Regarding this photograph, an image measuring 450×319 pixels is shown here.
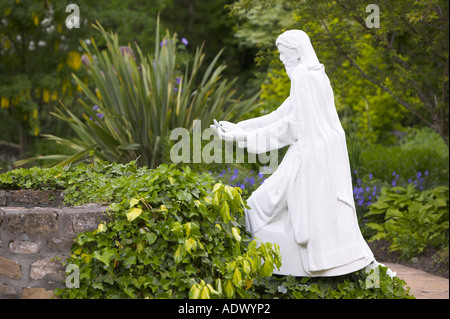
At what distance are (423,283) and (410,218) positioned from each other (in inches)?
52.8

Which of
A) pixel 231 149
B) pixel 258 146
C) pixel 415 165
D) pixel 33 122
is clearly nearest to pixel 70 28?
pixel 33 122

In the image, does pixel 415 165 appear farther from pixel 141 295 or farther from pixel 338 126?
pixel 141 295

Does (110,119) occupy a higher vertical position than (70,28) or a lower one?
lower

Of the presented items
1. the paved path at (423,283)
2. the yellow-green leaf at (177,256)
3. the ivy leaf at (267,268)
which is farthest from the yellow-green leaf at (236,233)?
the paved path at (423,283)

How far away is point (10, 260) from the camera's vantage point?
10.7ft

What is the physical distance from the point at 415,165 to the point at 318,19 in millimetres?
3300

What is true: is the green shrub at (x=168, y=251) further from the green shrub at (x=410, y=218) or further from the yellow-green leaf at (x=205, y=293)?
the green shrub at (x=410, y=218)

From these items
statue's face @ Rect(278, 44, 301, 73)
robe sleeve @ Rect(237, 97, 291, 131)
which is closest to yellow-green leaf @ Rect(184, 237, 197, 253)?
robe sleeve @ Rect(237, 97, 291, 131)

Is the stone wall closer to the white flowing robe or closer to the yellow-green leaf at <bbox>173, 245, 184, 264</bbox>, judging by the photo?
the yellow-green leaf at <bbox>173, 245, 184, 264</bbox>

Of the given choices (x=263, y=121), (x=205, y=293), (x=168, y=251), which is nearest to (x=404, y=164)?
(x=263, y=121)

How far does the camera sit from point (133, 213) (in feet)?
10.3

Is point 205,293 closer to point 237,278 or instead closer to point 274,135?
point 237,278

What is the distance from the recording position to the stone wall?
3209 mm

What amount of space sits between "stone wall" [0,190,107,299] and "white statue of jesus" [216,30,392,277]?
1.07 meters
